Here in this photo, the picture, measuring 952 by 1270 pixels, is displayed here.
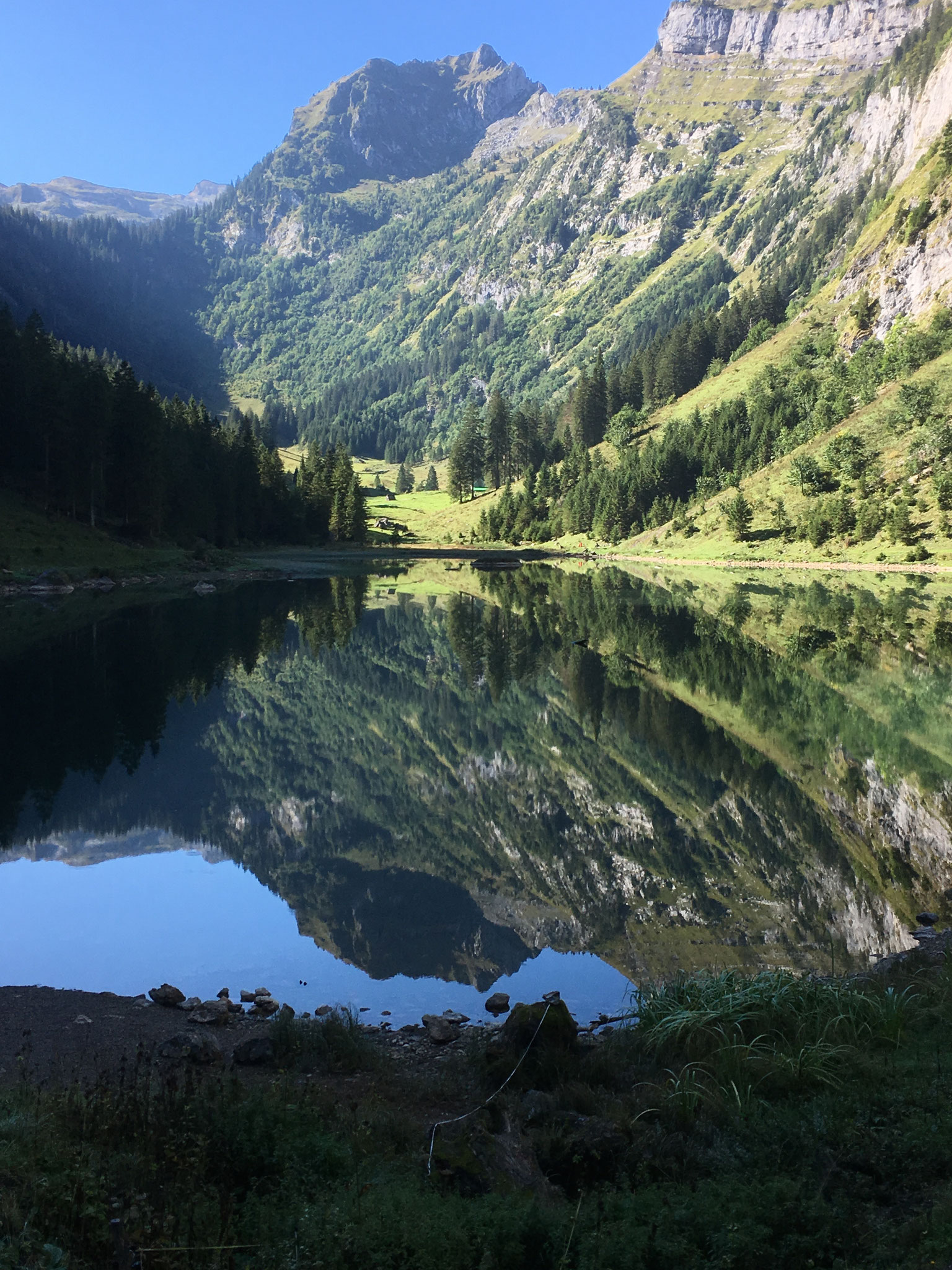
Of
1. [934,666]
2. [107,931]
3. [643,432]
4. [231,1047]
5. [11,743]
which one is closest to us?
[231,1047]

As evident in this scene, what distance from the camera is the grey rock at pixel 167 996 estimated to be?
10961 mm

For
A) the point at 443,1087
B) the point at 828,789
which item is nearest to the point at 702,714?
the point at 828,789

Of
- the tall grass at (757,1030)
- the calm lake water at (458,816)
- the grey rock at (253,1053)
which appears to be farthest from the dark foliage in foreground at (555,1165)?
the calm lake water at (458,816)

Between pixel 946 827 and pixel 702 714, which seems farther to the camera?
pixel 702 714

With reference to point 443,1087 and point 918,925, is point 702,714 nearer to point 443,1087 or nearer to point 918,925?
point 918,925

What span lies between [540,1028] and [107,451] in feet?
252

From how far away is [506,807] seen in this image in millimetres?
19359

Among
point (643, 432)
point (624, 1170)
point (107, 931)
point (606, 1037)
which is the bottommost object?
point (107, 931)

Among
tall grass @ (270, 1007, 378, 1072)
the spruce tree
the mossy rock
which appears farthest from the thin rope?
the spruce tree

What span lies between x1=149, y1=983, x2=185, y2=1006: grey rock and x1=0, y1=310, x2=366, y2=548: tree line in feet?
220

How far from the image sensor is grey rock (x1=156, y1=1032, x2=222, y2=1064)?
9.14 m

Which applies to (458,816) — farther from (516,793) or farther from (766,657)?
(766,657)

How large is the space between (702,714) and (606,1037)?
718 inches

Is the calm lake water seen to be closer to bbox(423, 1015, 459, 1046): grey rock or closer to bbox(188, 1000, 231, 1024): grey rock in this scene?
bbox(423, 1015, 459, 1046): grey rock
